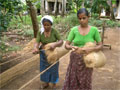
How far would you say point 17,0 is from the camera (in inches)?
126

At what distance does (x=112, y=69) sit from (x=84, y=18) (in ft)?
8.00

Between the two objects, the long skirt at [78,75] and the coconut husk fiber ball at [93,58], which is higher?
the coconut husk fiber ball at [93,58]

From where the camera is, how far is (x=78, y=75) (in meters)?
2.12

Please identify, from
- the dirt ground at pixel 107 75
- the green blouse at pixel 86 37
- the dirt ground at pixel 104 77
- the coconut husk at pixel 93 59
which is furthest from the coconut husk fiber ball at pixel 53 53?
the dirt ground at pixel 107 75

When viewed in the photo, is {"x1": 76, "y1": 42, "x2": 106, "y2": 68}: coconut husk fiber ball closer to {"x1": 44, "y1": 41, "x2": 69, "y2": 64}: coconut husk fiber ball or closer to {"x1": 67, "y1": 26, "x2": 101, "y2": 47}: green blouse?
{"x1": 67, "y1": 26, "x2": 101, "y2": 47}: green blouse

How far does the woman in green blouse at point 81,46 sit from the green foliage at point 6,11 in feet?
4.53

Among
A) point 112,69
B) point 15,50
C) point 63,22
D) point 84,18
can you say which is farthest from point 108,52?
point 63,22

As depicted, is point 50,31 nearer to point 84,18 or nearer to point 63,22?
point 84,18

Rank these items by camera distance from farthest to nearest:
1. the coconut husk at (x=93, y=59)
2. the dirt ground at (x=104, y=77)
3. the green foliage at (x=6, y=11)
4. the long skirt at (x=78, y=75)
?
the dirt ground at (x=104, y=77)
the green foliage at (x=6, y=11)
the long skirt at (x=78, y=75)
the coconut husk at (x=93, y=59)

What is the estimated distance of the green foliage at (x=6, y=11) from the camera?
2857 millimetres

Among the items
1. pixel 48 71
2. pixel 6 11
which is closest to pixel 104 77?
pixel 48 71

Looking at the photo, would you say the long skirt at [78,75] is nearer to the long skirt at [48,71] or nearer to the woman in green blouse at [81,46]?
the woman in green blouse at [81,46]

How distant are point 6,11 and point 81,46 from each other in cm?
173

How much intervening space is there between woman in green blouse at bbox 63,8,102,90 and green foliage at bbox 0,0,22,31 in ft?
4.53
